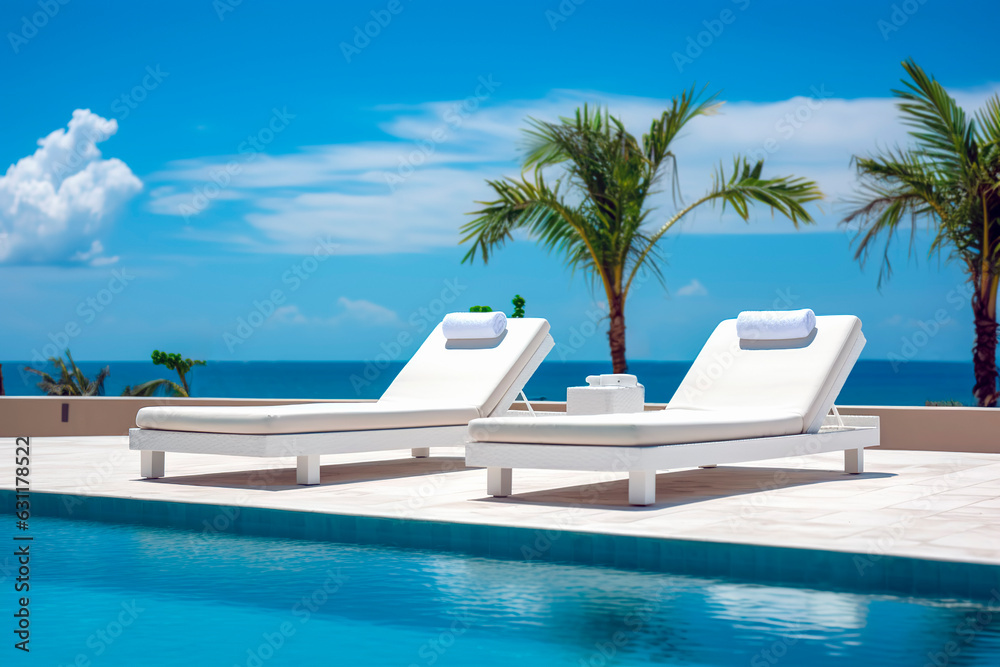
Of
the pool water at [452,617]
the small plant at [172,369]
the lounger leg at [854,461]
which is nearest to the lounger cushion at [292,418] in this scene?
the pool water at [452,617]

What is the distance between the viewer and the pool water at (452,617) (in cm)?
337

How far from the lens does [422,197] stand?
166 ft

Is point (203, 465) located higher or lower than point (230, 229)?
lower

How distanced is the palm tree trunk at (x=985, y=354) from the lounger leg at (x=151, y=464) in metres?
7.85

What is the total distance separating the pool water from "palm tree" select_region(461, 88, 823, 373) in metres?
7.77

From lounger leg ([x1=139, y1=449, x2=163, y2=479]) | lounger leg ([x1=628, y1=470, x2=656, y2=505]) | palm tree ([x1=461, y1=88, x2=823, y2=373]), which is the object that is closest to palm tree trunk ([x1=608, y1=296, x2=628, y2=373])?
palm tree ([x1=461, y1=88, x2=823, y2=373])

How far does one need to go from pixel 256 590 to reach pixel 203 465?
4.48 meters

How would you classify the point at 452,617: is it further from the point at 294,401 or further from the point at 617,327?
the point at 294,401

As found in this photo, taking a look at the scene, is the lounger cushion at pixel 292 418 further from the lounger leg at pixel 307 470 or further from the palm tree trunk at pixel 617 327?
the palm tree trunk at pixel 617 327

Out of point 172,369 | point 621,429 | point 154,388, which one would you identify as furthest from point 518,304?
point 621,429

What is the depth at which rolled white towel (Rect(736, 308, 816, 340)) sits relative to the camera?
7.68m

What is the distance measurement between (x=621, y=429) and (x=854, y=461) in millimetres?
2653

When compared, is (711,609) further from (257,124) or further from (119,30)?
(257,124)

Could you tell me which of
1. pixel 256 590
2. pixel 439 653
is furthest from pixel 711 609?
pixel 256 590
